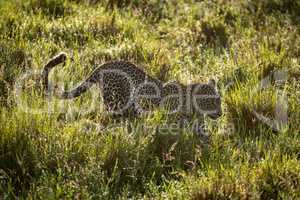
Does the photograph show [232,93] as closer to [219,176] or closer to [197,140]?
[197,140]

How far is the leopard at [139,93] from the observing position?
550 centimetres

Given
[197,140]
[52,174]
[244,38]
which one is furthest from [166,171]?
[244,38]

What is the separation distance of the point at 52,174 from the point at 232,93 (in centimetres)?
237

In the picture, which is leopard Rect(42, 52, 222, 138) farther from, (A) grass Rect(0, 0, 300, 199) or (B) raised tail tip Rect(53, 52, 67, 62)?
(A) grass Rect(0, 0, 300, 199)

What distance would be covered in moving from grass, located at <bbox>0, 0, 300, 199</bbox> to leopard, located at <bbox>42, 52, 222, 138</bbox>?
0.15 m

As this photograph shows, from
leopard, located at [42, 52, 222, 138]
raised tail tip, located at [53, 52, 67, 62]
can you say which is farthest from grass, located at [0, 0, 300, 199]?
raised tail tip, located at [53, 52, 67, 62]

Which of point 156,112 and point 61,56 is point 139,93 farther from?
point 61,56

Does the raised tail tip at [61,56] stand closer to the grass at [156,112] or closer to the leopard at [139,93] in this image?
the leopard at [139,93]

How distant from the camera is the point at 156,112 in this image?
5.38 m

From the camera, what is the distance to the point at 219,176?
14.6ft

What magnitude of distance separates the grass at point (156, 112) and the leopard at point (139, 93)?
0.48 ft

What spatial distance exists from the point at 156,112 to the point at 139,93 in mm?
338

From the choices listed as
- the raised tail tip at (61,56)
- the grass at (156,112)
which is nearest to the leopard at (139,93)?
the raised tail tip at (61,56)

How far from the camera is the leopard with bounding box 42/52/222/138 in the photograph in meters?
5.50
